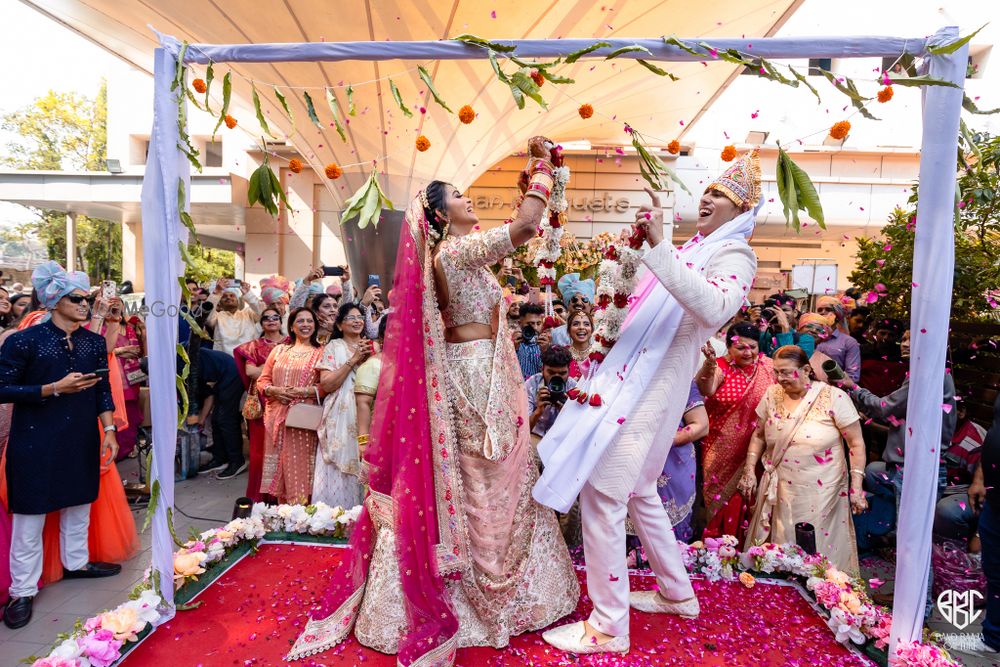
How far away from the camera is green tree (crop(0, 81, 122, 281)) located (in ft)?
84.1

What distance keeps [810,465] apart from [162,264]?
349 cm

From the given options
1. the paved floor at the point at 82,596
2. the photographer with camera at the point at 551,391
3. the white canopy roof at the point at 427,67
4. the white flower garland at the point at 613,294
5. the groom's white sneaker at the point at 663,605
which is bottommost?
the paved floor at the point at 82,596

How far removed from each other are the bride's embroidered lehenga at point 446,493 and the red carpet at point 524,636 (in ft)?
0.39

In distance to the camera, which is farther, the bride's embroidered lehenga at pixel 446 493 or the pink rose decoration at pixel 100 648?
the bride's embroidered lehenga at pixel 446 493

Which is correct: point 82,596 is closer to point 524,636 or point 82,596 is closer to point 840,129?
point 524,636

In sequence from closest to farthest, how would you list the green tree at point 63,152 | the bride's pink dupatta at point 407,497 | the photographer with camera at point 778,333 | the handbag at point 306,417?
the bride's pink dupatta at point 407,497 → the handbag at point 306,417 → the photographer with camera at point 778,333 → the green tree at point 63,152

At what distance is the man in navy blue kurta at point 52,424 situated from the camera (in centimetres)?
322

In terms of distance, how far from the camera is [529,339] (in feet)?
14.4

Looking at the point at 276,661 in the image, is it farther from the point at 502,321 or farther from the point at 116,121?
the point at 116,121

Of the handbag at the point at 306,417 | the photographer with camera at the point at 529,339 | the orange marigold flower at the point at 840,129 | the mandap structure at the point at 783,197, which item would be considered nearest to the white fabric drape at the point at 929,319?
the mandap structure at the point at 783,197

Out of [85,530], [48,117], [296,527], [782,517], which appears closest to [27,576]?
[85,530]

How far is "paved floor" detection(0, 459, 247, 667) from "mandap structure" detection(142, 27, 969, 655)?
94 cm

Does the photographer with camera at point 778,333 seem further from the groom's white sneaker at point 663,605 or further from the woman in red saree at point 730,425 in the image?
the groom's white sneaker at point 663,605

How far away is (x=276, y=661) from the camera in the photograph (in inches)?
97.1
